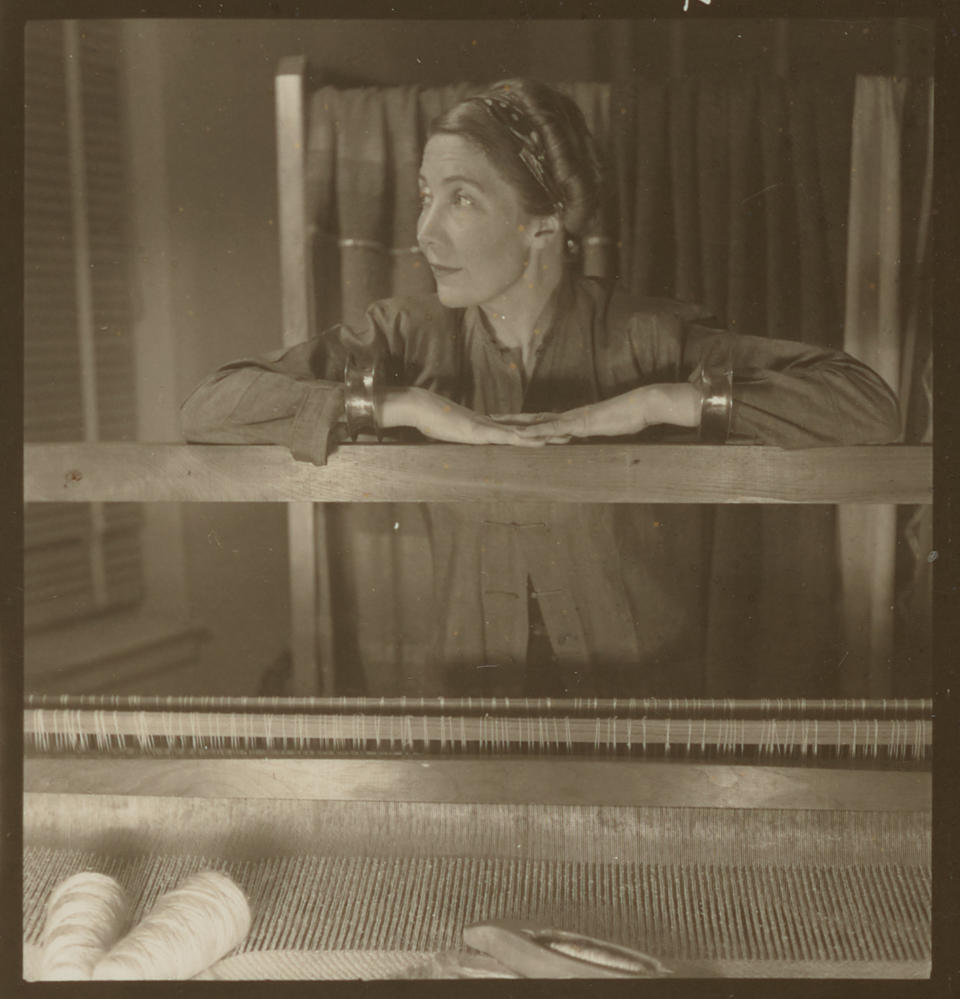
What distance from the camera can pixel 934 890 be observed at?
1494 mm

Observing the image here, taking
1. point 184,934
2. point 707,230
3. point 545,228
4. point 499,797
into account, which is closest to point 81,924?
point 184,934

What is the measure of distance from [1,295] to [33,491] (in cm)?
27

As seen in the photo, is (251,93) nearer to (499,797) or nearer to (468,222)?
(468,222)

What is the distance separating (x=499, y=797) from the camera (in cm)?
150

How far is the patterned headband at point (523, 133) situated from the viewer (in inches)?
56.6

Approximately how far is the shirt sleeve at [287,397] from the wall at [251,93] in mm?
27

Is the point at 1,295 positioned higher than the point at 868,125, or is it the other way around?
the point at 868,125

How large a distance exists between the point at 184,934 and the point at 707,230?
1.13 metres

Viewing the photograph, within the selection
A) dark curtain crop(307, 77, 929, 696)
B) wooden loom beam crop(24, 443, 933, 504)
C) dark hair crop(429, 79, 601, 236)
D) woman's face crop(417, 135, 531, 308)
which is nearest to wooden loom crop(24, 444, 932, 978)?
wooden loom beam crop(24, 443, 933, 504)

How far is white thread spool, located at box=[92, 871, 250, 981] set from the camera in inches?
53.8

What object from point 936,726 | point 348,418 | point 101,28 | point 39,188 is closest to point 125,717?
point 348,418

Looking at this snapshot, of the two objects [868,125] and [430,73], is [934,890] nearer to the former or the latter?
[868,125]

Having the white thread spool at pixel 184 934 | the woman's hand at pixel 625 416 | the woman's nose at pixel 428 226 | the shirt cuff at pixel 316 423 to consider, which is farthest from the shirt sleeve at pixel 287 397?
the white thread spool at pixel 184 934

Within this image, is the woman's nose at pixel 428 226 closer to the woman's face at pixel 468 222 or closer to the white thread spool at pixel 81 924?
the woman's face at pixel 468 222
